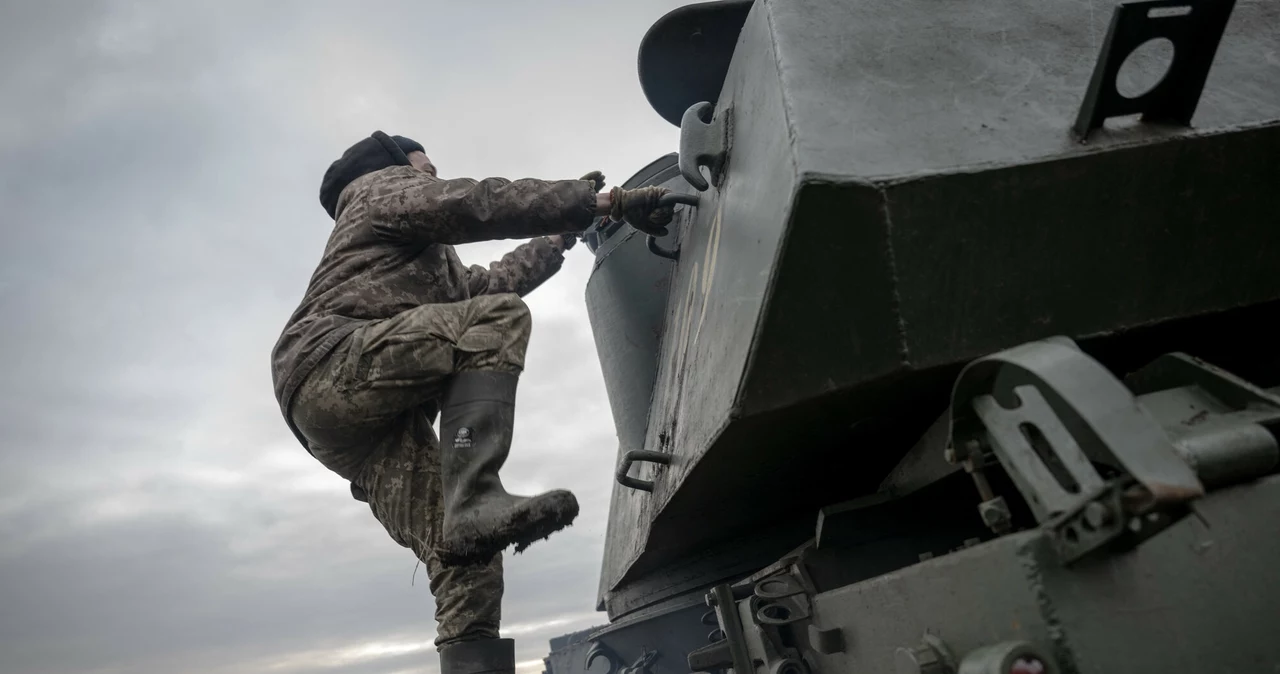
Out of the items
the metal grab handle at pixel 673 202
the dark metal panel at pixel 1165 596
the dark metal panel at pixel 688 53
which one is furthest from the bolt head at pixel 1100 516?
the dark metal panel at pixel 688 53

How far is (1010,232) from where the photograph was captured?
1.51 metres

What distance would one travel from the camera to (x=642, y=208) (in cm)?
293

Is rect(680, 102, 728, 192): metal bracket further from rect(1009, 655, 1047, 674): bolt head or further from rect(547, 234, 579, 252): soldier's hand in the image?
rect(547, 234, 579, 252): soldier's hand

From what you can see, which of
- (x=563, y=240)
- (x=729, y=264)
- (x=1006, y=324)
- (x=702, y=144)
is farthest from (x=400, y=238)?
(x=1006, y=324)

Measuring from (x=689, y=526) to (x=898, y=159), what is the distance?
1.67 metres

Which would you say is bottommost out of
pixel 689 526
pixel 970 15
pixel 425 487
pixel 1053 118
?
pixel 425 487

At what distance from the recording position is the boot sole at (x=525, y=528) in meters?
2.56

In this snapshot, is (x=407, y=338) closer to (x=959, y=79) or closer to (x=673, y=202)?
(x=673, y=202)

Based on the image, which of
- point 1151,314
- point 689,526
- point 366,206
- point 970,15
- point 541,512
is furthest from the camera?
point 366,206

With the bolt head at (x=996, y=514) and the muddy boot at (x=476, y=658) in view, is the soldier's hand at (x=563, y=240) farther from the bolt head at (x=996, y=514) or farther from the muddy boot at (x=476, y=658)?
the bolt head at (x=996, y=514)

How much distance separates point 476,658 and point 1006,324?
93.2 inches

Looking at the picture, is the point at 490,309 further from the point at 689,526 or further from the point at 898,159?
the point at 898,159

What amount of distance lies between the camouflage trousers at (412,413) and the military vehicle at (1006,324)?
3.45 feet

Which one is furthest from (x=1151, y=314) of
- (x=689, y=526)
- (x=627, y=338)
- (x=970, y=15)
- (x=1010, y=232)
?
(x=627, y=338)
